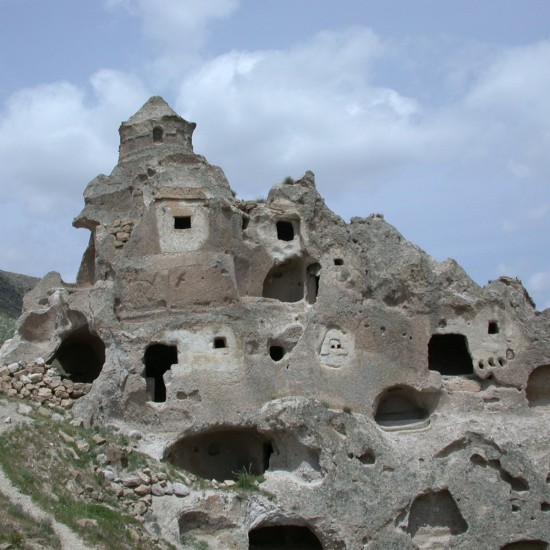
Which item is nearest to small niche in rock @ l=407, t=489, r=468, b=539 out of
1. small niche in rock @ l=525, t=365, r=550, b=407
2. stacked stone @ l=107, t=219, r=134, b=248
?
small niche in rock @ l=525, t=365, r=550, b=407

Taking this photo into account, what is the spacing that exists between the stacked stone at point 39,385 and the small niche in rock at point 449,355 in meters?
11.6

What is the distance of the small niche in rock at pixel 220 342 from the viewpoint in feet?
74.1

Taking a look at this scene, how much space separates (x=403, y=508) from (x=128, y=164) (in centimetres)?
1586

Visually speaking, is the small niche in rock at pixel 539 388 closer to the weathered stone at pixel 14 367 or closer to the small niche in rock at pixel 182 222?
the small niche in rock at pixel 182 222

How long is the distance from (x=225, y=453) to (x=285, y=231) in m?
8.33

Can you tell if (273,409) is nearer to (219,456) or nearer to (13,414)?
(219,456)

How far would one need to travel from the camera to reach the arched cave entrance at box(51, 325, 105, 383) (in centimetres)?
2572

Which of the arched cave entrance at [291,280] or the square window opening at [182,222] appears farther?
the arched cave entrance at [291,280]

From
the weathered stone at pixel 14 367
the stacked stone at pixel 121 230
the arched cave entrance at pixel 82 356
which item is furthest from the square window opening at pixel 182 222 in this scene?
the weathered stone at pixel 14 367

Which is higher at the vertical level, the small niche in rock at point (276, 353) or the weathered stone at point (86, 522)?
the small niche in rock at point (276, 353)

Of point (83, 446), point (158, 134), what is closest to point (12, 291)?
point (158, 134)

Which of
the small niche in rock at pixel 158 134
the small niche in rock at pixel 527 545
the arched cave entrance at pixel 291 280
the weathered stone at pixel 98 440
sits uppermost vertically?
the small niche in rock at pixel 158 134

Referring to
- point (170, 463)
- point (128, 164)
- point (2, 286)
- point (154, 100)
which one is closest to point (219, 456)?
point (170, 463)

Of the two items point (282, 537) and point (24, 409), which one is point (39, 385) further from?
point (282, 537)
